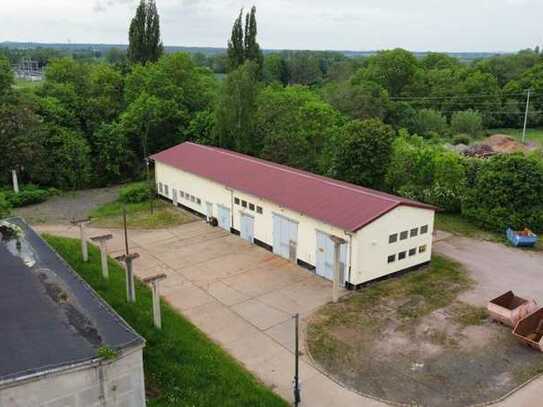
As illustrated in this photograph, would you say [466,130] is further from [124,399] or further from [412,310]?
[124,399]

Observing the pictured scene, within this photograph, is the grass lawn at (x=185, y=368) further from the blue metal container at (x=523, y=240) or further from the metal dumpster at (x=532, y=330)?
the blue metal container at (x=523, y=240)

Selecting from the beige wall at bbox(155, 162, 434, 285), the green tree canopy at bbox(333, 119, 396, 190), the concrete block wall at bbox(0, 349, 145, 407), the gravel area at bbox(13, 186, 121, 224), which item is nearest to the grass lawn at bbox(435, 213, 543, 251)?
the green tree canopy at bbox(333, 119, 396, 190)

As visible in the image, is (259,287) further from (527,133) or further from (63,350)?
(527,133)

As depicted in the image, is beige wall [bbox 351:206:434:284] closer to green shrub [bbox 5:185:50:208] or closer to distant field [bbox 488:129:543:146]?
green shrub [bbox 5:185:50:208]

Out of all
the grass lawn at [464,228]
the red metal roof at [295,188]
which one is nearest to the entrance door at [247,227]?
the red metal roof at [295,188]

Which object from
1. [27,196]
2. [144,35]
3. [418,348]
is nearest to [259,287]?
[418,348]

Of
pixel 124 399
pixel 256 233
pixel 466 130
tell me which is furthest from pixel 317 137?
pixel 466 130
